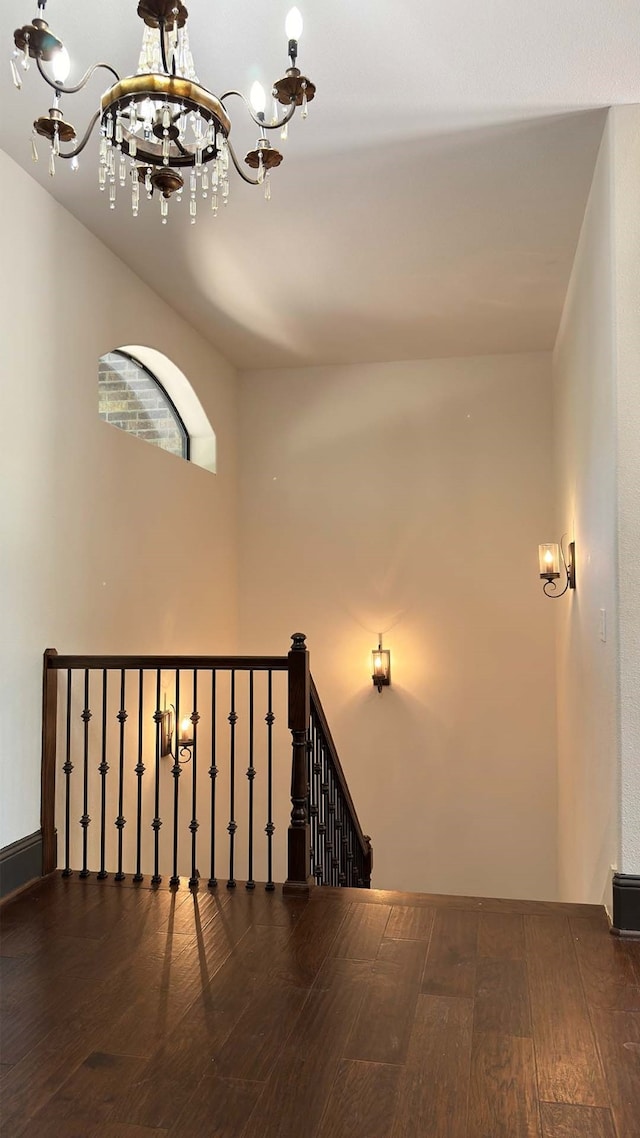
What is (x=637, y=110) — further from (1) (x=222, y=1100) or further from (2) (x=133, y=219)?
(1) (x=222, y=1100)

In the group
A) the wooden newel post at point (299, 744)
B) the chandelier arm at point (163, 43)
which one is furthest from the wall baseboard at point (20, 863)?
the chandelier arm at point (163, 43)

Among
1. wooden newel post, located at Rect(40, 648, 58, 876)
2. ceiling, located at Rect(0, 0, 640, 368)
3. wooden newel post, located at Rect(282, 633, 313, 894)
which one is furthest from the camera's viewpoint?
wooden newel post, located at Rect(40, 648, 58, 876)

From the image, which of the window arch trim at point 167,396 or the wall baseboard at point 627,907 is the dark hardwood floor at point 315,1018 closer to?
the wall baseboard at point 627,907

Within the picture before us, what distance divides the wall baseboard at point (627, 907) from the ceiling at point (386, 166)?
2895mm

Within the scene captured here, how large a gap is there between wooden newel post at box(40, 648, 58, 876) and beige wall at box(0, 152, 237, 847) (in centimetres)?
4

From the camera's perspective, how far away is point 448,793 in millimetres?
6367

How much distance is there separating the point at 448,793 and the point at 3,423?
431 cm

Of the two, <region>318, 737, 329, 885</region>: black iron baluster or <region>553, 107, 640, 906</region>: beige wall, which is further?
<region>318, 737, 329, 885</region>: black iron baluster

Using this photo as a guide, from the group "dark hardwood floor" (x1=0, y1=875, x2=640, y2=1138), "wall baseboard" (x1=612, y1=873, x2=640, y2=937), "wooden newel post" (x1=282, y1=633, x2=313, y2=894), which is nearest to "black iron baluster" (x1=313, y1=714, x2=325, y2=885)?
"wooden newel post" (x1=282, y1=633, x2=313, y2=894)

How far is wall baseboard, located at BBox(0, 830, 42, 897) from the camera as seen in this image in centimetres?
339

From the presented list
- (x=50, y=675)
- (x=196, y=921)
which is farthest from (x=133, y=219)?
(x=196, y=921)

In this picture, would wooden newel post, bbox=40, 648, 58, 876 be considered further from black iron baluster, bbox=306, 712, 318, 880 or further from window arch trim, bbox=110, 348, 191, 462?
window arch trim, bbox=110, 348, 191, 462

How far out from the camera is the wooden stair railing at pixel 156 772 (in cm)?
357

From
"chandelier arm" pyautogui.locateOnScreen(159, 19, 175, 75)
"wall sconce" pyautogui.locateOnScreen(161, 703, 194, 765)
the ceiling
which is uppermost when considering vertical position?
the ceiling
